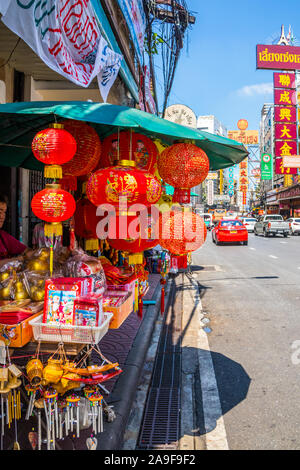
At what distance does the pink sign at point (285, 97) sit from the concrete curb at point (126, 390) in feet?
92.0

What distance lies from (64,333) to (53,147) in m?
1.43

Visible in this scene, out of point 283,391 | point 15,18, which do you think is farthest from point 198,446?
point 15,18

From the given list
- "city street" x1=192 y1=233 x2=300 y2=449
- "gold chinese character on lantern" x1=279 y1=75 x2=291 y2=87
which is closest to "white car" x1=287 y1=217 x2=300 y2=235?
"gold chinese character on lantern" x1=279 y1=75 x2=291 y2=87

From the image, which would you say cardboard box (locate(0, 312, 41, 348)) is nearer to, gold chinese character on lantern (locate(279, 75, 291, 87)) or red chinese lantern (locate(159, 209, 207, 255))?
red chinese lantern (locate(159, 209, 207, 255))

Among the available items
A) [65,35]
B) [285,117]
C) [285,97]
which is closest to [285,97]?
[285,97]

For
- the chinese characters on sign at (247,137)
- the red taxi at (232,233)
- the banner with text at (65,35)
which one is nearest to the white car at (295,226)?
the red taxi at (232,233)

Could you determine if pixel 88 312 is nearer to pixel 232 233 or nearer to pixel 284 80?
pixel 232 233

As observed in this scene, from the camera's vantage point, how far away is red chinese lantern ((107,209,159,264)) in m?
3.33

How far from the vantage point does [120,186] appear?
2889 mm

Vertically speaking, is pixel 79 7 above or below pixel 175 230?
above

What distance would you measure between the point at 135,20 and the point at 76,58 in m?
4.22

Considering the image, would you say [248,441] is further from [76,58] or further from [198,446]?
[76,58]

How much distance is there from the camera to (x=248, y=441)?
3117 mm
